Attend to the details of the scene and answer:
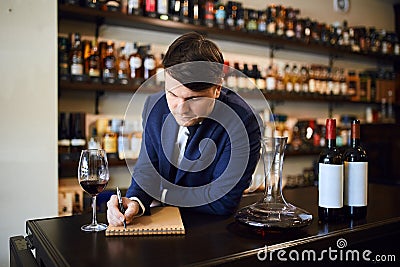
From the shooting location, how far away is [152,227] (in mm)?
905

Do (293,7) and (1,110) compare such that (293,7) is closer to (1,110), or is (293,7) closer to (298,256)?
(1,110)

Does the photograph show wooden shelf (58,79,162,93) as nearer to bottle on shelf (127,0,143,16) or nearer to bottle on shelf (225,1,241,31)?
bottle on shelf (127,0,143,16)

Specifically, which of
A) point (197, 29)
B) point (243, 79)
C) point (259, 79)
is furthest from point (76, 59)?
point (259, 79)

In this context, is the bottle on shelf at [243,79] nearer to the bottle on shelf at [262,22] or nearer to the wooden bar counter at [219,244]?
the bottle on shelf at [262,22]

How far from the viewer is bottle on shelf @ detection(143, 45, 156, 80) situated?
8.21 ft

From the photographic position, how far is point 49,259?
773 millimetres

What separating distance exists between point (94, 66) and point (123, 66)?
19cm

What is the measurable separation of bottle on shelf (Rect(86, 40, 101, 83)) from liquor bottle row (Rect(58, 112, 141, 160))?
21cm

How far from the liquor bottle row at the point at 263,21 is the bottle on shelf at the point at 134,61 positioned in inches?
7.5

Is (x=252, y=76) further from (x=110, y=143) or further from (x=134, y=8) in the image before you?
(x=110, y=143)

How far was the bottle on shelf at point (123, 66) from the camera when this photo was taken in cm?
240

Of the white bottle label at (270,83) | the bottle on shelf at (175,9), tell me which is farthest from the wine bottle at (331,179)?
the white bottle label at (270,83)

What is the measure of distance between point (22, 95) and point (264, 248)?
5.00ft

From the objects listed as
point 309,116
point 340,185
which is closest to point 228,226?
point 340,185
